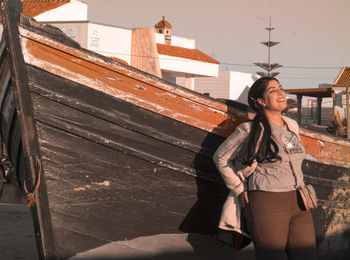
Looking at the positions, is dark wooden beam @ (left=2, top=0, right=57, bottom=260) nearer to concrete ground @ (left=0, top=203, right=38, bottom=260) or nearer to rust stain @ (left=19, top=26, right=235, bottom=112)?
rust stain @ (left=19, top=26, right=235, bottom=112)

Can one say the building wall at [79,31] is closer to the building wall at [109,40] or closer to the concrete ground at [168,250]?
the building wall at [109,40]

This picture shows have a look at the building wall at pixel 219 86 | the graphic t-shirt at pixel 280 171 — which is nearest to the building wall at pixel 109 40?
the building wall at pixel 219 86

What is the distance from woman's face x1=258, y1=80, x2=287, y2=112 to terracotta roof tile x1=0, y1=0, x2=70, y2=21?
22.0 meters

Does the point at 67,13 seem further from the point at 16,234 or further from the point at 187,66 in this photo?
the point at 16,234

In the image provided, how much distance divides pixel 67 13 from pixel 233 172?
23.9 meters

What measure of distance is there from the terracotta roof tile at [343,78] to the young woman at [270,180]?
21867 millimetres

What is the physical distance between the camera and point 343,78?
81.0ft

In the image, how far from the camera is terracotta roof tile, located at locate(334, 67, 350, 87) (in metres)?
24.2

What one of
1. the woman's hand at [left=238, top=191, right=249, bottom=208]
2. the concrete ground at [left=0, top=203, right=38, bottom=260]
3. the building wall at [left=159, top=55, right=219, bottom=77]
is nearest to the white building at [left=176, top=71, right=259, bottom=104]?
the building wall at [left=159, top=55, right=219, bottom=77]

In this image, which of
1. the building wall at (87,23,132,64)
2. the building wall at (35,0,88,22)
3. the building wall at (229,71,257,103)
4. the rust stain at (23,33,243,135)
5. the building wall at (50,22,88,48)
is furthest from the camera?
the building wall at (229,71,257,103)

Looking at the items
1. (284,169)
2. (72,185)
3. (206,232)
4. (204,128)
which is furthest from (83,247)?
(284,169)

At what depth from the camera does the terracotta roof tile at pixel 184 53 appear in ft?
81.4

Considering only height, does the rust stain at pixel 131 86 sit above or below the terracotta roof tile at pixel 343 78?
above

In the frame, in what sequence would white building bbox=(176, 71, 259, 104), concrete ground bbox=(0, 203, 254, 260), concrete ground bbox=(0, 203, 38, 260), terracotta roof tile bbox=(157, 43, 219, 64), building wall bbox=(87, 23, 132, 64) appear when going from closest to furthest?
concrete ground bbox=(0, 203, 254, 260) < concrete ground bbox=(0, 203, 38, 260) < building wall bbox=(87, 23, 132, 64) < terracotta roof tile bbox=(157, 43, 219, 64) < white building bbox=(176, 71, 259, 104)
